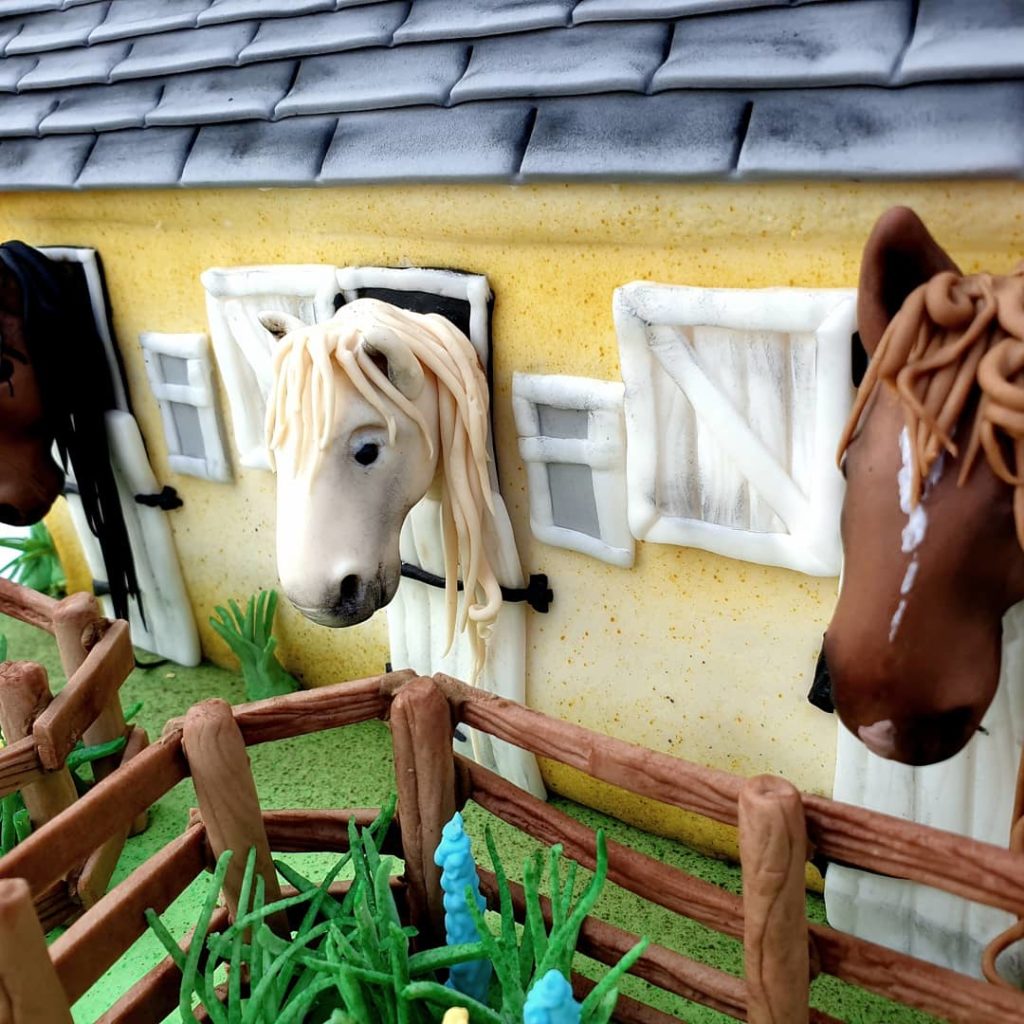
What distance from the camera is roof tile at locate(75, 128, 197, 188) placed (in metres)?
2.33

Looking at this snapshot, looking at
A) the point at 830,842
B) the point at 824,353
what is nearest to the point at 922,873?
the point at 830,842

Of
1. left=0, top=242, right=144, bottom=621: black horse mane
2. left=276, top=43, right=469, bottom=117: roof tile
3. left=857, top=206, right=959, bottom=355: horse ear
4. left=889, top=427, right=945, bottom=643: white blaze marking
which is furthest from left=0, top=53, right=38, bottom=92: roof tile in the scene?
left=889, top=427, right=945, bottom=643: white blaze marking

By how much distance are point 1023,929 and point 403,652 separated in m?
1.53

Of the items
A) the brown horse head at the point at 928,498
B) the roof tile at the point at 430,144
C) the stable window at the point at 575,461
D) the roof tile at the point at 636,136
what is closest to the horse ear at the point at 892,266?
the brown horse head at the point at 928,498

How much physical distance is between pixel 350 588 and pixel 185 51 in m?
1.45

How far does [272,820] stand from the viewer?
167 centimetres

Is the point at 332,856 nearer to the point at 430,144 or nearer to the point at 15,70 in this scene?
the point at 430,144

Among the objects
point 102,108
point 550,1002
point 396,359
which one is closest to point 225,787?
point 550,1002

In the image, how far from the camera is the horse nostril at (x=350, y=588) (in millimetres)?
1789

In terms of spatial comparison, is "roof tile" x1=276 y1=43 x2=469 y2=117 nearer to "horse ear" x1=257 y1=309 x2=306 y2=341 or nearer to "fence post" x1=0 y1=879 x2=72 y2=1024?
"horse ear" x1=257 y1=309 x2=306 y2=341

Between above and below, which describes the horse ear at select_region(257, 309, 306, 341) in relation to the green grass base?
above

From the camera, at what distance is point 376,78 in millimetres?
1989

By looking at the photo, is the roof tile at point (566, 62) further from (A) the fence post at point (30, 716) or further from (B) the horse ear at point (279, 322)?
(A) the fence post at point (30, 716)

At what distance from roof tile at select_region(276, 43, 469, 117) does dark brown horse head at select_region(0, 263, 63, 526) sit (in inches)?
37.0
